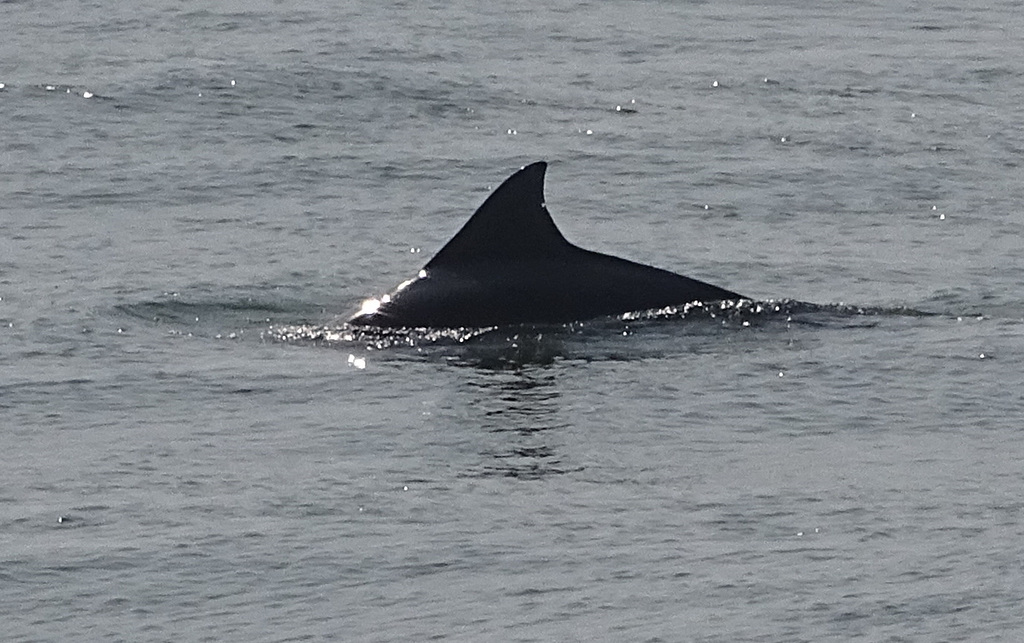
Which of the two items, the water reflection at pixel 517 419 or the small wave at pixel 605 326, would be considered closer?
the water reflection at pixel 517 419

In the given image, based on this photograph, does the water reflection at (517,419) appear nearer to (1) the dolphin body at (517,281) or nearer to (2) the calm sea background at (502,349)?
(2) the calm sea background at (502,349)

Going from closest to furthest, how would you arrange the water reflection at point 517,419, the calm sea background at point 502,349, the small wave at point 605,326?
the calm sea background at point 502,349 → the water reflection at point 517,419 → the small wave at point 605,326

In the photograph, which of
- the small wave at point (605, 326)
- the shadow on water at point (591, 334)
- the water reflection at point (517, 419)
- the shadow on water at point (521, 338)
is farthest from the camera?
the small wave at point (605, 326)

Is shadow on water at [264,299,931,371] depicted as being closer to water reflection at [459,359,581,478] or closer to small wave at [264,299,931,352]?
small wave at [264,299,931,352]

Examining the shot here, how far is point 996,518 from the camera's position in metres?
9.00

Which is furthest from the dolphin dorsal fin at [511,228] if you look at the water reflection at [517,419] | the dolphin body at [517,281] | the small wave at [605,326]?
the water reflection at [517,419]

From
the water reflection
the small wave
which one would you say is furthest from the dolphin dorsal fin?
the water reflection

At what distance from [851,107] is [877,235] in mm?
4239

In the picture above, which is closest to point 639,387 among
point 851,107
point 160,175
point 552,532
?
point 552,532

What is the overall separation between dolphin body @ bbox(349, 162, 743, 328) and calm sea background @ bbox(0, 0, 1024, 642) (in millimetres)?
194

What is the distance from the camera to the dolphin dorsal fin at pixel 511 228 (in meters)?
11.9

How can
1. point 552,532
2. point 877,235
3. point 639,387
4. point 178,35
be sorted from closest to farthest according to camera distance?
1. point 552,532
2. point 639,387
3. point 877,235
4. point 178,35

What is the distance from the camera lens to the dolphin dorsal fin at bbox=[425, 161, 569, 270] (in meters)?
11.9

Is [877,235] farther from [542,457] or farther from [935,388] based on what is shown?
[542,457]
